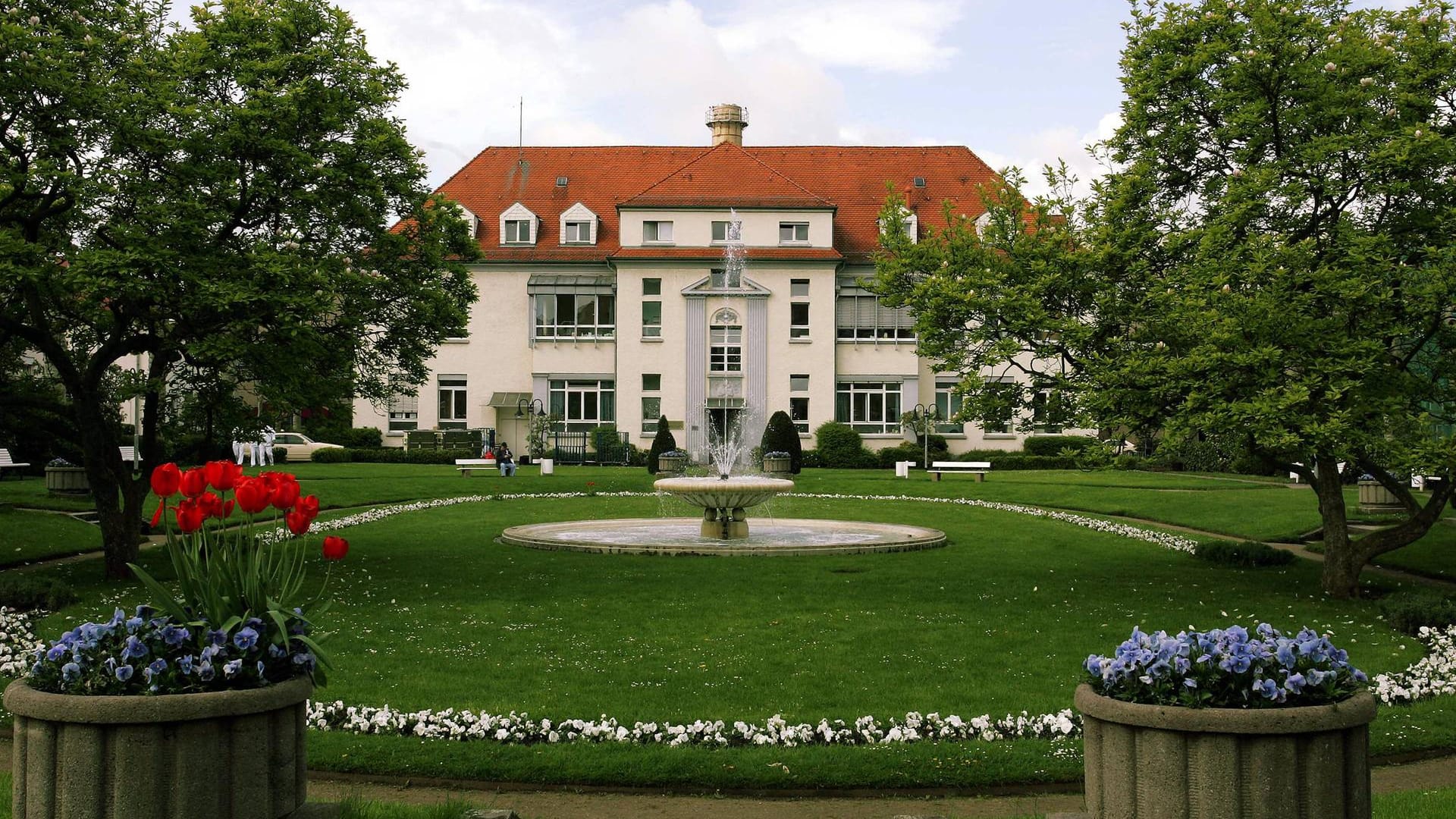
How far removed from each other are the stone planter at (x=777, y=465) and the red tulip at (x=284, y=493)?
3639cm

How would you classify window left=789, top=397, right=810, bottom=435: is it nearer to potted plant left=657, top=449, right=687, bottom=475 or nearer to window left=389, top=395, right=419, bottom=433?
potted plant left=657, top=449, right=687, bottom=475

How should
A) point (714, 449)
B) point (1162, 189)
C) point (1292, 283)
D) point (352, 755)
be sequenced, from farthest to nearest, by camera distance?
point (714, 449) → point (1162, 189) → point (1292, 283) → point (352, 755)

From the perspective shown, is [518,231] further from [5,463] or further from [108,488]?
[108,488]

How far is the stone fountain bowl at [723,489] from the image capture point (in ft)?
76.2

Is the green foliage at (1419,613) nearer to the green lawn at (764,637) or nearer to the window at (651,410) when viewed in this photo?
the green lawn at (764,637)

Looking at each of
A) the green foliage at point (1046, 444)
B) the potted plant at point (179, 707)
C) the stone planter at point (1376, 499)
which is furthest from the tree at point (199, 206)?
the green foliage at point (1046, 444)

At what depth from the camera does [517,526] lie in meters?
27.0

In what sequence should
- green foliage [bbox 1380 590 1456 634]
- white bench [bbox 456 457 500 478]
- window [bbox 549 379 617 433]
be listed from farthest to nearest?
window [bbox 549 379 617 433] < white bench [bbox 456 457 500 478] < green foliage [bbox 1380 590 1456 634]

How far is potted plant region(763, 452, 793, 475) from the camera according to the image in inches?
1720

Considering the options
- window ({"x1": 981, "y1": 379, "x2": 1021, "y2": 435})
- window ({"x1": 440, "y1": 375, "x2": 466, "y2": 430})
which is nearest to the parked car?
window ({"x1": 440, "y1": 375, "x2": 466, "y2": 430})

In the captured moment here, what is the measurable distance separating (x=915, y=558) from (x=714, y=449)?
31.6 metres

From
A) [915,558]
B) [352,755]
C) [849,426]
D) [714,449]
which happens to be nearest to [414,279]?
[915,558]

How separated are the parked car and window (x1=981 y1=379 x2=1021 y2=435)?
41638 millimetres

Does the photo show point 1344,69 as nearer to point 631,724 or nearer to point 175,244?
point 631,724
